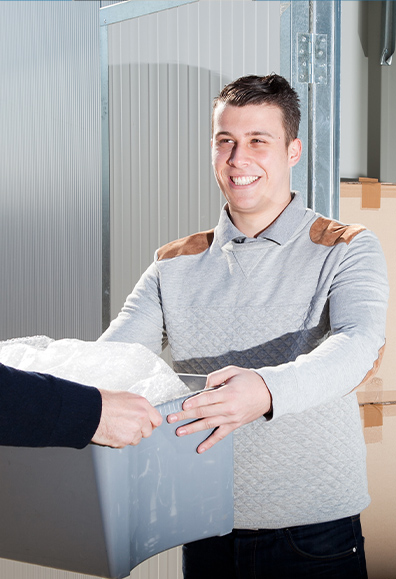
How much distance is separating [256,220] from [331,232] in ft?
0.49

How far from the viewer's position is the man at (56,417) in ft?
2.27

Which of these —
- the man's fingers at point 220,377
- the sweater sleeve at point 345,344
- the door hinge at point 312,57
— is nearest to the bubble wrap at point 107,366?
the man's fingers at point 220,377

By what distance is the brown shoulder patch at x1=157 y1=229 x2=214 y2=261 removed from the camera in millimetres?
1301

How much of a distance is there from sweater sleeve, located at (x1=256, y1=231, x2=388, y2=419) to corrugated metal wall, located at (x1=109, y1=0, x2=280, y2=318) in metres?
0.56

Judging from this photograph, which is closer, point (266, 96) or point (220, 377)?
point (220, 377)

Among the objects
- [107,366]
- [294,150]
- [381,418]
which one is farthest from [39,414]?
[381,418]

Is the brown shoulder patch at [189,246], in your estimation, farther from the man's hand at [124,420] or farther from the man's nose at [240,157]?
the man's hand at [124,420]

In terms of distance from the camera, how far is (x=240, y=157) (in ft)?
3.94

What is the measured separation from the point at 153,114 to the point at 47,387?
108cm

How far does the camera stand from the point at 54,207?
178 cm

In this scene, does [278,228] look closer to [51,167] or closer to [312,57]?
[312,57]

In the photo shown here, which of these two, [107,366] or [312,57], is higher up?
[312,57]

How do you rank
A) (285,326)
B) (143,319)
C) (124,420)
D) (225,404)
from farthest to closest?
(143,319) < (285,326) < (225,404) < (124,420)

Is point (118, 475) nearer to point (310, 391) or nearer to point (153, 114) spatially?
point (310, 391)
